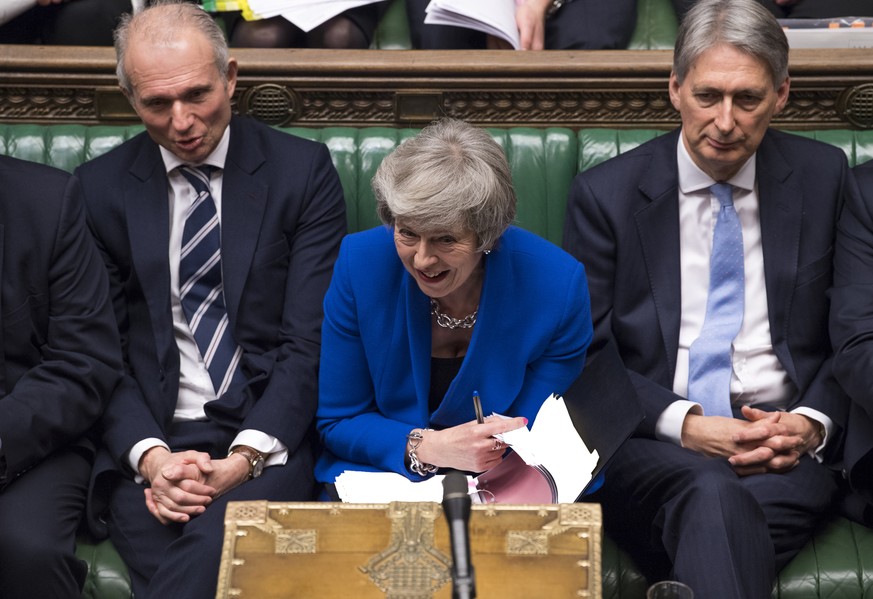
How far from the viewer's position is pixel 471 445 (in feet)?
7.86

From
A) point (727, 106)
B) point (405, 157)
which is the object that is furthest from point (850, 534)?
point (405, 157)

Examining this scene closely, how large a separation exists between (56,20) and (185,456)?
1.62 meters

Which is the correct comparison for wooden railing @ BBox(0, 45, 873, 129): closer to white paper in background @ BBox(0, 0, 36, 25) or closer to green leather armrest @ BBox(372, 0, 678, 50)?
white paper in background @ BBox(0, 0, 36, 25)

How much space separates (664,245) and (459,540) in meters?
1.52

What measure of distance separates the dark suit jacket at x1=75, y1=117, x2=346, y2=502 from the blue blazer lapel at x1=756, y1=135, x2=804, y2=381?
3.24ft

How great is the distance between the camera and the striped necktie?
2.88 metres

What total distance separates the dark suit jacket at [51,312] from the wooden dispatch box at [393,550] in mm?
870

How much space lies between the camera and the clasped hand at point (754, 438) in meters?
2.66

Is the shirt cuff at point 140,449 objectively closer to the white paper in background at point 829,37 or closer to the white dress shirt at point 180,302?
the white dress shirt at point 180,302

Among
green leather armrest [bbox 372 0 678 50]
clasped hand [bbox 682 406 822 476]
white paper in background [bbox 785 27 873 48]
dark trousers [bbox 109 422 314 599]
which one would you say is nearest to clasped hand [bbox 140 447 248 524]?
dark trousers [bbox 109 422 314 599]

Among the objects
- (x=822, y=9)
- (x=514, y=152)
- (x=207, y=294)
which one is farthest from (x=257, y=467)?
(x=822, y=9)

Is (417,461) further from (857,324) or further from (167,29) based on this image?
(167,29)

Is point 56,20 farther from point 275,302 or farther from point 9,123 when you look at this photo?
point 275,302

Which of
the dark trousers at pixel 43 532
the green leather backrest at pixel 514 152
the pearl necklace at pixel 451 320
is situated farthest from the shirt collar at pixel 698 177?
the dark trousers at pixel 43 532
